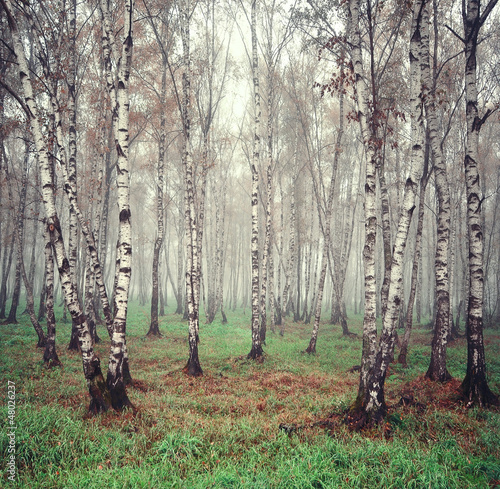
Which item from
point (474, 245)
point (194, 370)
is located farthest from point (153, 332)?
point (474, 245)

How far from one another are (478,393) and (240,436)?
5.30 meters

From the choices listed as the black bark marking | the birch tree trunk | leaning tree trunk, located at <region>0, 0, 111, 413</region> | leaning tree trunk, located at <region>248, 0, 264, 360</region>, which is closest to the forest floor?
leaning tree trunk, located at <region>0, 0, 111, 413</region>

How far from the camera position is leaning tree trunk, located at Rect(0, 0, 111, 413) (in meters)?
5.58

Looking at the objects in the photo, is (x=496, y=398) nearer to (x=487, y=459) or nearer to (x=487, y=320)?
(x=487, y=459)

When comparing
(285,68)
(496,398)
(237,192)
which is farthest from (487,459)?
(237,192)

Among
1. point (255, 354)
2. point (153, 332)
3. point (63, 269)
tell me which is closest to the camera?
point (63, 269)

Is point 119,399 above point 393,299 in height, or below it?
below

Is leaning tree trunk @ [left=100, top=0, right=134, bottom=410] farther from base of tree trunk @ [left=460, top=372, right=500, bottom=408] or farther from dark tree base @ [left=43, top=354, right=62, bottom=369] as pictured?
base of tree trunk @ [left=460, top=372, right=500, bottom=408]

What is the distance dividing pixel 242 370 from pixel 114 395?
15.3 ft

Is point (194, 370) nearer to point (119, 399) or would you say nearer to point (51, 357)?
point (119, 399)

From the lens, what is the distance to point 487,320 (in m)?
19.9

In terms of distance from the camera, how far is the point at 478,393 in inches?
256

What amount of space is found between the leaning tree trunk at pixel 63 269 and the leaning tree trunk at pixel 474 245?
758cm

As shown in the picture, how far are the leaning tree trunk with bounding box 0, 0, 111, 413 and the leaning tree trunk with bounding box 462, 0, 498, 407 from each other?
758 centimetres
